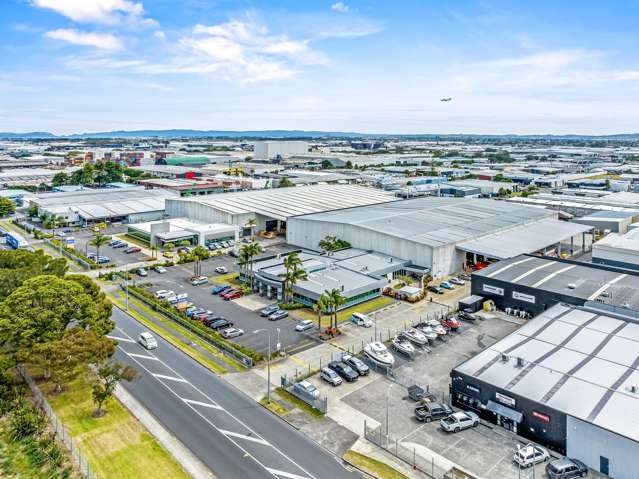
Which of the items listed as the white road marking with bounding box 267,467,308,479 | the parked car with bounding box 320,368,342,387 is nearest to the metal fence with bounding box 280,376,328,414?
the parked car with bounding box 320,368,342,387

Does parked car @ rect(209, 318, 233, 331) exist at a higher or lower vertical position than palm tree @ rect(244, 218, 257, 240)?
lower

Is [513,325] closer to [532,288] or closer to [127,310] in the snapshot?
[532,288]

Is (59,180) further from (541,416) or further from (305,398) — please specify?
(541,416)

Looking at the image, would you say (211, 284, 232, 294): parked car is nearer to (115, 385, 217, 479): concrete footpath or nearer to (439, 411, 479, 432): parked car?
(115, 385, 217, 479): concrete footpath

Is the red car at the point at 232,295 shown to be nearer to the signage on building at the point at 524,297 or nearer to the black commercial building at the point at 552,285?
the black commercial building at the point at 552,285

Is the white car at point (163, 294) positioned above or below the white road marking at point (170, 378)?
above

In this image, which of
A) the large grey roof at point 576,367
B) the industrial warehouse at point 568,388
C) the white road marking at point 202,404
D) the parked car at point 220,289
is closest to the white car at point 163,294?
the parked car at point 220,289
